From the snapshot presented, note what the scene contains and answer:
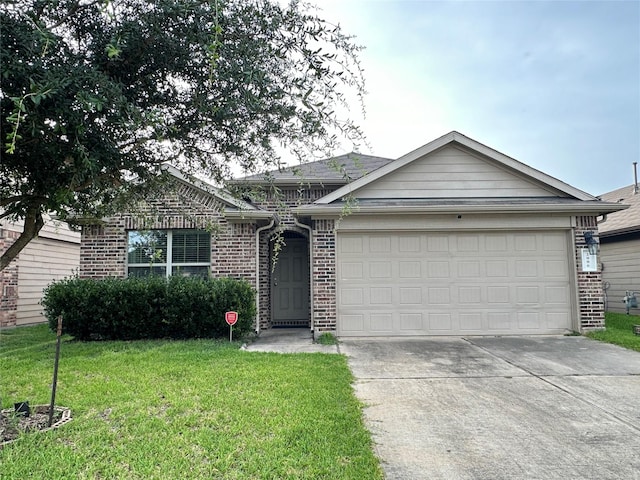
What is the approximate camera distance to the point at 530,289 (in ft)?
28.1

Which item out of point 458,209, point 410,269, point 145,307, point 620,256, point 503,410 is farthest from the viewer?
point 620,256

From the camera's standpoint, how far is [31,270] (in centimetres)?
1112

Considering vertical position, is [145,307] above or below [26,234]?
below

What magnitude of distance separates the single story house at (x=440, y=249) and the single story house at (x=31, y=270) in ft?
9.78

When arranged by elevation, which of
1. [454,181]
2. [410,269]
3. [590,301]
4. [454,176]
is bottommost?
[590,301]

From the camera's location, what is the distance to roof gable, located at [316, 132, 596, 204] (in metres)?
8.92

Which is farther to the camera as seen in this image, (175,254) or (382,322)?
(175,254)

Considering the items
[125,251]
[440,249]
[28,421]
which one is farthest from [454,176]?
[28,421]

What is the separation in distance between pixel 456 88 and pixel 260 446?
11.5 metres

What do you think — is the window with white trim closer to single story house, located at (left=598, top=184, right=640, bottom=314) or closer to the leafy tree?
the leafy tree

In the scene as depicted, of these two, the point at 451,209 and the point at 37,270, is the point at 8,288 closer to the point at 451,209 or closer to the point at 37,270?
the point at 37,270

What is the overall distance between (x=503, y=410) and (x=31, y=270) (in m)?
12.2

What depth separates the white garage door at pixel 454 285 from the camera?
8.50 metres

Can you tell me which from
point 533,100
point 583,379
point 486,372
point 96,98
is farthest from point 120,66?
point 533,100
